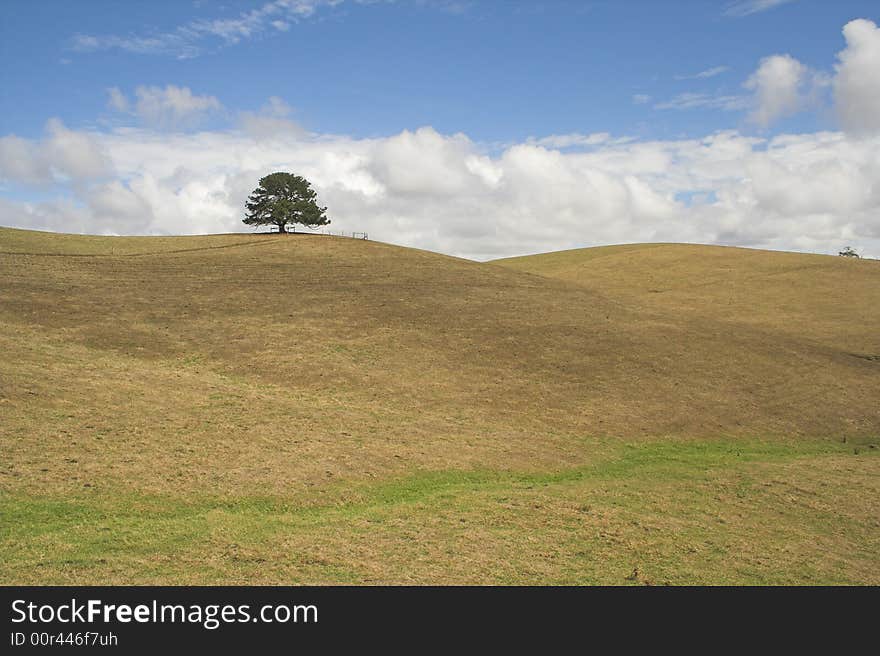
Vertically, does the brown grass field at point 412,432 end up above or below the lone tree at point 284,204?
below

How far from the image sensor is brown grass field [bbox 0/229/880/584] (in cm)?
1268

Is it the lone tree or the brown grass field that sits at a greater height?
the lone tree

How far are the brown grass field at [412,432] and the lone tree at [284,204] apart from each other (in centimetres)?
1809

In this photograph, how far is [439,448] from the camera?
20.2m

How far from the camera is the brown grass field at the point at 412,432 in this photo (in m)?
12.7

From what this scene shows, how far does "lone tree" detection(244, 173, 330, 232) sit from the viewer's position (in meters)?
65.2

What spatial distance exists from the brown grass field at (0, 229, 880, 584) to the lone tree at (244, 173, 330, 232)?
18.1 metres

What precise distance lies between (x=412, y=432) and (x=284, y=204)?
48.8m

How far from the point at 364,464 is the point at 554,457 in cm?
649

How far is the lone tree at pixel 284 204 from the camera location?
6519 centimetres

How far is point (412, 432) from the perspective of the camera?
845 inches

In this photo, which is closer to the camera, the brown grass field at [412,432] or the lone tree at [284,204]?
the brown grass field at [412,432]

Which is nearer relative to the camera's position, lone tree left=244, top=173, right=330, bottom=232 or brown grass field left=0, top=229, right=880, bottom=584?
brown grass field left=0, top=229, right=880, bottom=584
